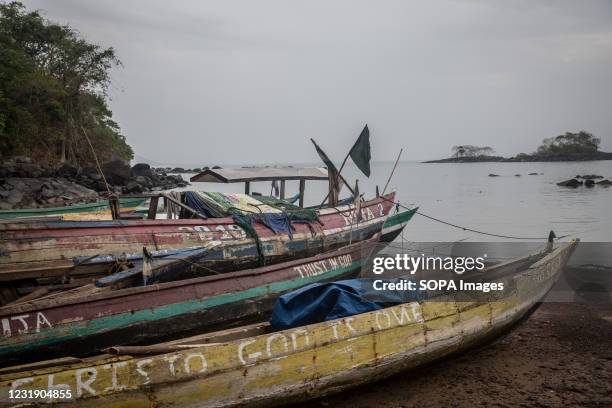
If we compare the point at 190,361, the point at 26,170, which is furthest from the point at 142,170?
the point at 190,361

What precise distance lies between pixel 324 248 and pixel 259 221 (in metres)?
1.89

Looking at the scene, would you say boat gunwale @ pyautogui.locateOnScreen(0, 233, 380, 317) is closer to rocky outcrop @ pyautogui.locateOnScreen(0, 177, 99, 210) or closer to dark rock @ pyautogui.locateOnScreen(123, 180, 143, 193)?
rocky outcrop @ pyautogui.locateOnScreen(0, 177, 99, 210)

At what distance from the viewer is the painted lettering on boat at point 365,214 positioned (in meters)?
11.9

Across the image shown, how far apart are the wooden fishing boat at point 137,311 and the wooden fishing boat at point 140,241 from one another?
133cm

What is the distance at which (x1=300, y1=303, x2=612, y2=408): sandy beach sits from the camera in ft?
15.7

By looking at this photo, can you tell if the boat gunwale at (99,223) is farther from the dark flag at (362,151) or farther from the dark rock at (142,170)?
the dark rock at (142,170)

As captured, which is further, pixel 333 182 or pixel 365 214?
pixel 365 214

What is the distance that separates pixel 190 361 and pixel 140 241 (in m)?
5.00

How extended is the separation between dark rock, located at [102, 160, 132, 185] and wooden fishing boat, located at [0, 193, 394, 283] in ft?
83.0

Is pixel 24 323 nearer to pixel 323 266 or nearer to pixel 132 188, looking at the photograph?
pixel 323 266

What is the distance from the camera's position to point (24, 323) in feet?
16.8

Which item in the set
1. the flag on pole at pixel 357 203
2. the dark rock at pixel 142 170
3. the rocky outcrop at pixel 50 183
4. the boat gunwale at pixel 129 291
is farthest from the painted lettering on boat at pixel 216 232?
the dark rock at pixel 142 170

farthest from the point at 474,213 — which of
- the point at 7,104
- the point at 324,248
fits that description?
the point at 7,104

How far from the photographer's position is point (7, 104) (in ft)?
80.4
